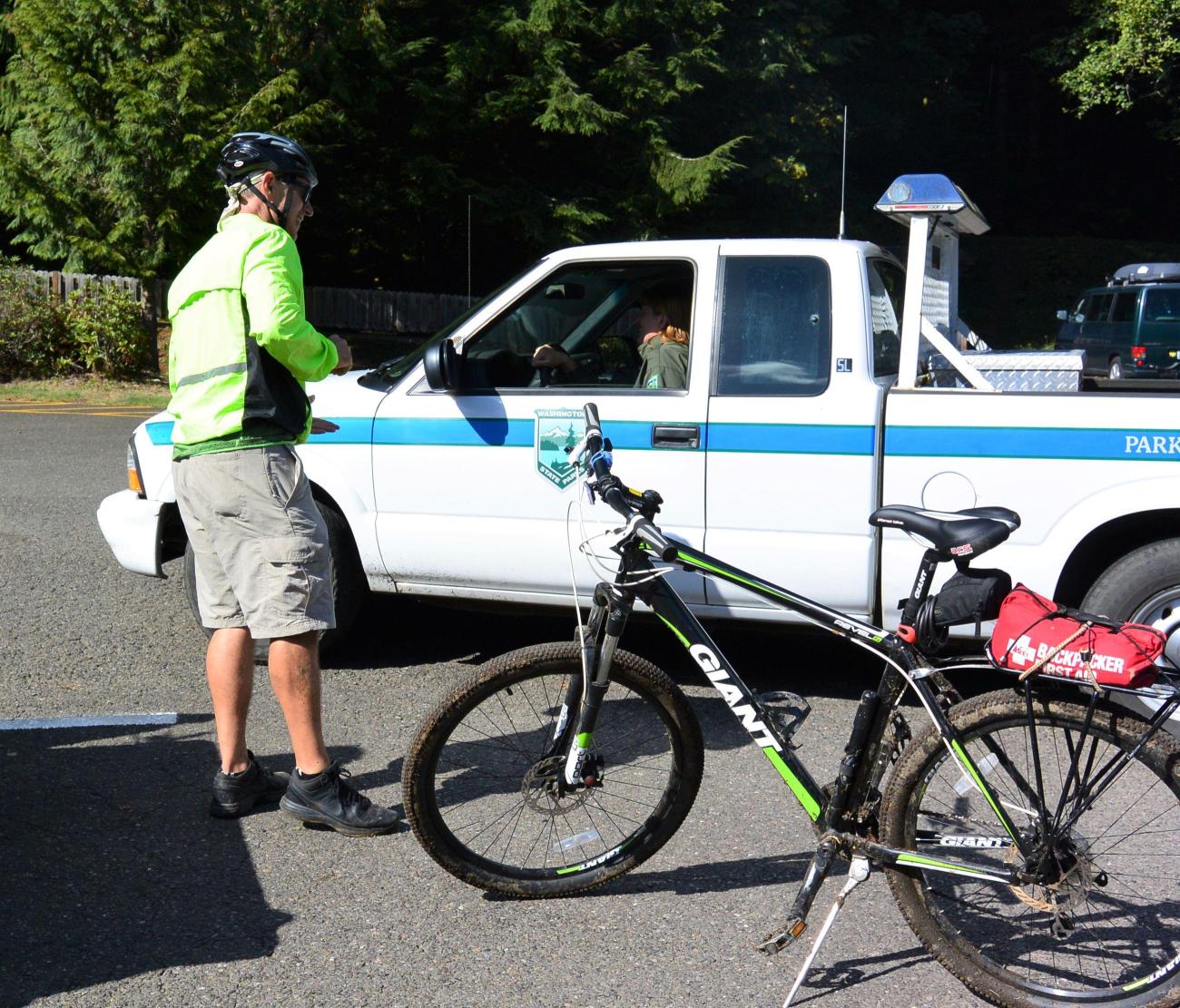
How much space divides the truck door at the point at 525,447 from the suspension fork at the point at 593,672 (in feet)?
4.98

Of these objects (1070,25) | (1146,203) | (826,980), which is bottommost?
(826,980)

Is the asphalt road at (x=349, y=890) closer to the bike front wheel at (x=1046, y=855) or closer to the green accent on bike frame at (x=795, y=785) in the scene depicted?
the bike front wheel at (x=1046, y=855)

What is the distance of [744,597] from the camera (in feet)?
16.7

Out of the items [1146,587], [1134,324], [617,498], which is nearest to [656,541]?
[617,498]

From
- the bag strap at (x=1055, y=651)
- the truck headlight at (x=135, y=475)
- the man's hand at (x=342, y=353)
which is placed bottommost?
the truck headlight at (x=135, y=475)

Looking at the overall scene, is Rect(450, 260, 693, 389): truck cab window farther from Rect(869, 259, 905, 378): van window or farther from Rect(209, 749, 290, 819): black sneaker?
Rect(209, 749, 290, 819): black sneaker

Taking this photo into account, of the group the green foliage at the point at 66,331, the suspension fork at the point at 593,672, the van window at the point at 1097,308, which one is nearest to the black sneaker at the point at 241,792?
the suspension fork at the point at 593,672

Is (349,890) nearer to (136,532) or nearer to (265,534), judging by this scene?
(265,534)

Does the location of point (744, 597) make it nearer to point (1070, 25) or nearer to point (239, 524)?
point (239, 524)

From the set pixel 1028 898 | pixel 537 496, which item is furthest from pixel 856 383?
pixel 1028 898

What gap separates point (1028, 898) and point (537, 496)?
2.66 metres

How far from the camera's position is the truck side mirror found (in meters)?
5.20

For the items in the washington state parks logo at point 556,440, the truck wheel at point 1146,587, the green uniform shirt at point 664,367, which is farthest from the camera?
the green uniform shirt at point 664,367

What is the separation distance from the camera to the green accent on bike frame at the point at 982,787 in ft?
10.1
